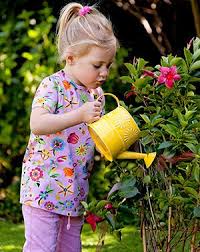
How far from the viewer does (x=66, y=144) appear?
9.78 ft

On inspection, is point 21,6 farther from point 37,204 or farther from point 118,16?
point 37,204

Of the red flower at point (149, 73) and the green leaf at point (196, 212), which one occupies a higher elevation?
the red flower at point (149, 73)

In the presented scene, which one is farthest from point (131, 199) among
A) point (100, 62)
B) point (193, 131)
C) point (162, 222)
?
point (100, 62)

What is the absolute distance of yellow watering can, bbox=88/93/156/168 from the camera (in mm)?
2684

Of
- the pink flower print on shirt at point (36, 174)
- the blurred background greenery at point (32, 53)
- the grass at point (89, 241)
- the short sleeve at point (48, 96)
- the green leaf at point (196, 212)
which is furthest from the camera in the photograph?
the blurred background greenery at point (32, 53)

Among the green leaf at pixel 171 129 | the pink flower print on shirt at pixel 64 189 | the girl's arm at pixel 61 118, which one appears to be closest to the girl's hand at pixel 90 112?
the girl's arm at pixel 61 118

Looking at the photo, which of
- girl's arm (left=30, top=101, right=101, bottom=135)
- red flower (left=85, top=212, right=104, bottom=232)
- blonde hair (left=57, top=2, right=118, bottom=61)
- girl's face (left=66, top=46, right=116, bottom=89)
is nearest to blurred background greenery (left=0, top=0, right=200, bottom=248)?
blonde hair (left=57, top=2, right=118, bottom=61)

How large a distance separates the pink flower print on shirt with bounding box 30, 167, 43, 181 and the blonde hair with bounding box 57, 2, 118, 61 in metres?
0.45

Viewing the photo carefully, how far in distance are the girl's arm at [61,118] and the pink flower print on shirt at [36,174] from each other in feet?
0.62

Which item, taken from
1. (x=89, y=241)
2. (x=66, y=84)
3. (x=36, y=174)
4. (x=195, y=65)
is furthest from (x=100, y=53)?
(x=89, y=241)

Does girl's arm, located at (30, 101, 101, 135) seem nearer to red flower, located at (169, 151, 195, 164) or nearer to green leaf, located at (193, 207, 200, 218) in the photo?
red flower, located at (169, 151, 195, 164)

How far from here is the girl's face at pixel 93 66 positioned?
9.62 feet

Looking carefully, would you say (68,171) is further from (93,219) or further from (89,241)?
(89,241)

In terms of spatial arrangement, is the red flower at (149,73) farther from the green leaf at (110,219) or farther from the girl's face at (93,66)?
the green leaf at (110,219)
